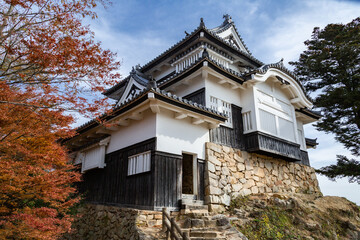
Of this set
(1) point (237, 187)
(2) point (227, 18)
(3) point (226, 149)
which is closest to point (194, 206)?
(1) point (237, 187)

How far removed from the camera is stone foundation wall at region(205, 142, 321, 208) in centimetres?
1003

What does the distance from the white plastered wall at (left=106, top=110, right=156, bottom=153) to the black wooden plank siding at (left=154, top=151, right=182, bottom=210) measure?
992mm

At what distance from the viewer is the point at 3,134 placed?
671 centimetres

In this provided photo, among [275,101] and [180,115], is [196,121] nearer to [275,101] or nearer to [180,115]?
[180,115]

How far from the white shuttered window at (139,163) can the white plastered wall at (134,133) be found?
2.00ft

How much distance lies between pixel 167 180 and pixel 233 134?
450 centimetres

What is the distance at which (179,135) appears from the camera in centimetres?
959

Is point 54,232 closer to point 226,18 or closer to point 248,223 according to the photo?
point 248,223

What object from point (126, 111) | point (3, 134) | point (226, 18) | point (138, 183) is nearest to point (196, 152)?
point (138, 183)

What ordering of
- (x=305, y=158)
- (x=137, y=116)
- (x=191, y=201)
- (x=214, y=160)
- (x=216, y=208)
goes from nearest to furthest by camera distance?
(x=191, y=201)
(x=216, y=208)
(x=137, y=116)
(x=214, y=160)
(x=305, y=158)

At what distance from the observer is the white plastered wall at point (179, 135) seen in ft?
29.8

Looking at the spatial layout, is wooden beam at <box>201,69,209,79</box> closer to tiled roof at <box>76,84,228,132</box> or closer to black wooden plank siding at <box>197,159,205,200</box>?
tiled roof at <box>76,84,228,132</box>

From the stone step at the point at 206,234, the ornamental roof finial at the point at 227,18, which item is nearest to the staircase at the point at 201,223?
the stone step at the point at 206,234

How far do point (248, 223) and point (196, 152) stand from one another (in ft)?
10.2
